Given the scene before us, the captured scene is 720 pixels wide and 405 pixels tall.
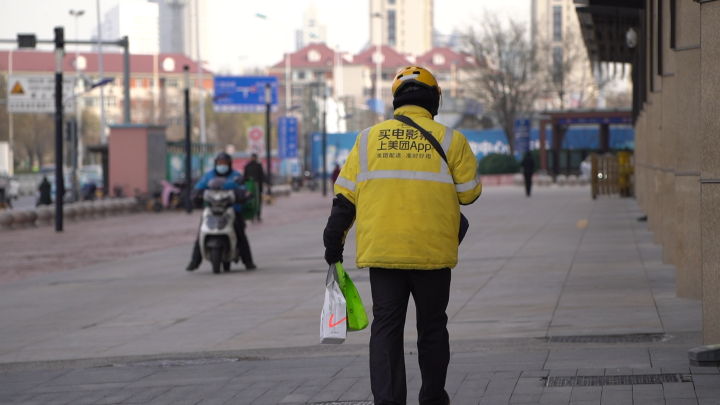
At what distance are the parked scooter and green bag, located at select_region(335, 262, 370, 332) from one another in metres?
9.51

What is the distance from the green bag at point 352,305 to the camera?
18.8ft

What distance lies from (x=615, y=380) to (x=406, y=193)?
75.6 inches

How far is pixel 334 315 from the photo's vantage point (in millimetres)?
5684

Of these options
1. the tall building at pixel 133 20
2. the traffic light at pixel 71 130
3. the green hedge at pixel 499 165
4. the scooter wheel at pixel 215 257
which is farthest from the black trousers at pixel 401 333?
the green hedge at pixel 499 165

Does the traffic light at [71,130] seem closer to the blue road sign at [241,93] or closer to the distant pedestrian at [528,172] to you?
the distant pedestrian at [528,172]

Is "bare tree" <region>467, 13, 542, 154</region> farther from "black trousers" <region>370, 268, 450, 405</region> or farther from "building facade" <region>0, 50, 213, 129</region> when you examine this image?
"black trousers" <region>370, 268, 450, 405</region>

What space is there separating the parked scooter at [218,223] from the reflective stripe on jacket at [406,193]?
32.1 feet

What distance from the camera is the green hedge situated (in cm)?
6259

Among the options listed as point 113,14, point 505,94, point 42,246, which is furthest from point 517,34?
point 42,246

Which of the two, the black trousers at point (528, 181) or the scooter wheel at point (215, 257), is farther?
the black trousers at point (528, 181)

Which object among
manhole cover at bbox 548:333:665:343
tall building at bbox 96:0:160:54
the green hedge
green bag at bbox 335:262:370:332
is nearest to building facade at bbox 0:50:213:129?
the green hedge

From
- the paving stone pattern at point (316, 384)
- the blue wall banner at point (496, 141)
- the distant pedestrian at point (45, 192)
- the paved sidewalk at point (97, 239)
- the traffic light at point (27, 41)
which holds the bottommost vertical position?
the paved sidewalk at point (97, 239)

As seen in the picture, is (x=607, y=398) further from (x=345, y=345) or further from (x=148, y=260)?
(x=148, y=260)

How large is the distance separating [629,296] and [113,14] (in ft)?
103
